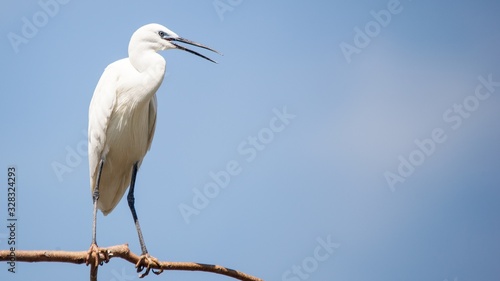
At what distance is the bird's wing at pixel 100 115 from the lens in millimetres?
5852

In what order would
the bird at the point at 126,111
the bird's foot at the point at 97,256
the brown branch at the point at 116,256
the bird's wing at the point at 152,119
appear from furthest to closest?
the bird's wing at the point at 152,119 → the bird at the point at 126,111 → the bird's foot at the point at 97,256 → the brown branch at the point at 116,256

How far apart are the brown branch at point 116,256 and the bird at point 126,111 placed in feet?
2.13

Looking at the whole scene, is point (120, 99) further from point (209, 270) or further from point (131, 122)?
point (209, 270)

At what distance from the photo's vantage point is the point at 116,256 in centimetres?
484

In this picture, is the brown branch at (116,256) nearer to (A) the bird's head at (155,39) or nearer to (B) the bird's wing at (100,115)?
(B) the bird's wing at (100,115)

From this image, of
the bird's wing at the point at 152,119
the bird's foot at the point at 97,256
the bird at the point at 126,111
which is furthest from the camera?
the bird's wing at the point at 152,119

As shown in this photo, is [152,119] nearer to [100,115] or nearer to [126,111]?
[126,111]

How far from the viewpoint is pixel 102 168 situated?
602 centimetres

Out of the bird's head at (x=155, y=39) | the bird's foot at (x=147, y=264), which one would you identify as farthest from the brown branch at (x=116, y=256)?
the bird's head at (x=155, y=39)

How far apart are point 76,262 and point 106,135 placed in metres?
1.55

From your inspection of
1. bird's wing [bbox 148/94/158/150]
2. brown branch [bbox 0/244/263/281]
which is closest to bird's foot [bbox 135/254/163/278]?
brown branch [bbox 0/244/263/281]

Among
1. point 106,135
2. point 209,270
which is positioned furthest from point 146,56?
point 209,270

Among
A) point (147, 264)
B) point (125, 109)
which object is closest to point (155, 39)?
point (125, 109)

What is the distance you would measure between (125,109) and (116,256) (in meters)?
1.43
